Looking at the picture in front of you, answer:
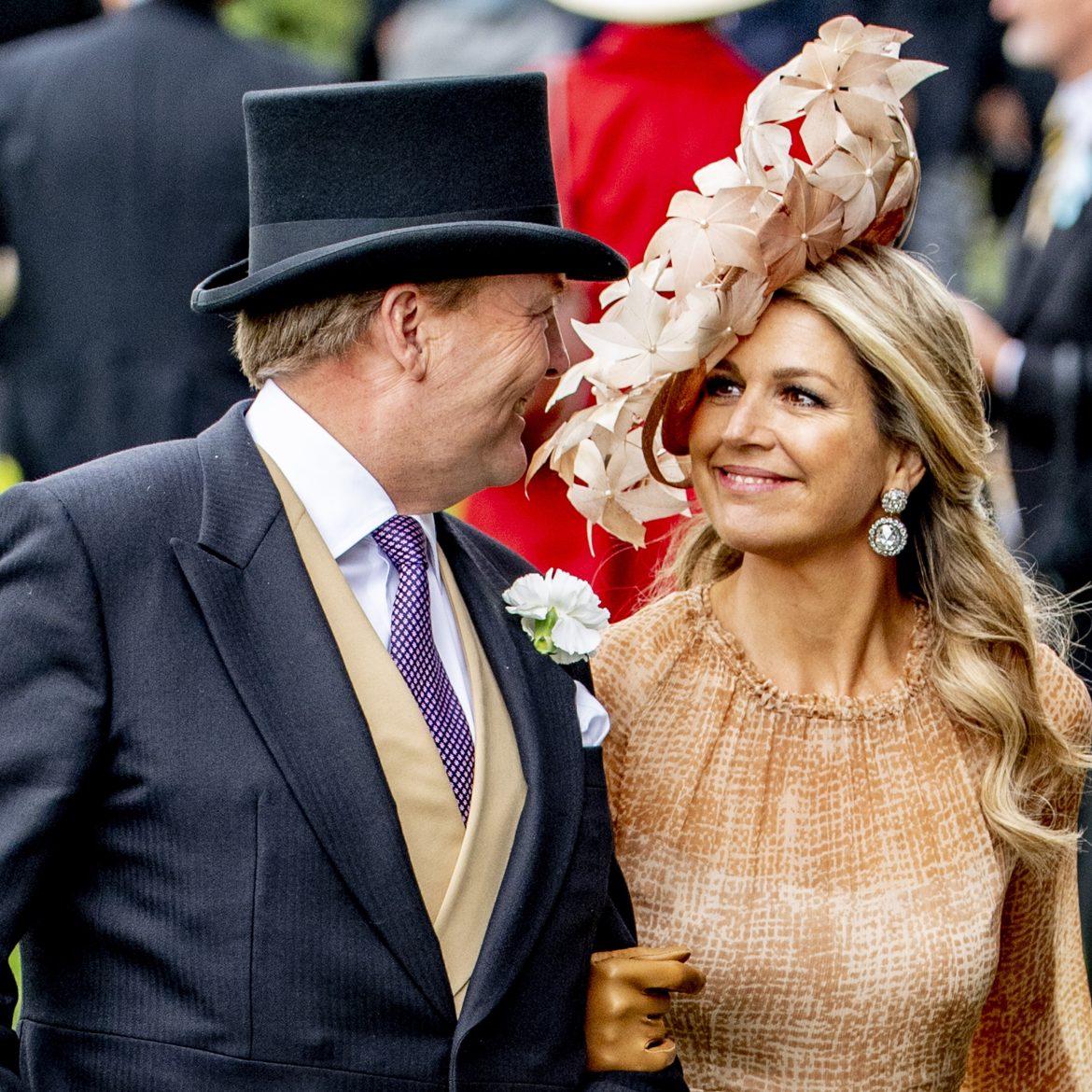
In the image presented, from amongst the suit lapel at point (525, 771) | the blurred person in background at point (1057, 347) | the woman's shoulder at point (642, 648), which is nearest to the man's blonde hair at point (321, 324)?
the suit lapel at point (525, 771)

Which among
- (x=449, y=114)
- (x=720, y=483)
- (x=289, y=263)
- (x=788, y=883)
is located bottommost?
(x=788, y=883)

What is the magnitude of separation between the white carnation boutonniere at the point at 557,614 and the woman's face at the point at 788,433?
1.51 feet

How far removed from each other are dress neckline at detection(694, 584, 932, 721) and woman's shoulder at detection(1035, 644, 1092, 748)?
0.23 metres

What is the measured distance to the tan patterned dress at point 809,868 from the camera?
123 inches

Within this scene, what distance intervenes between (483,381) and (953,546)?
1.16 metres

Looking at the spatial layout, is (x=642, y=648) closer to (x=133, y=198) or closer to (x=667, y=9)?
(x=667, y=9)

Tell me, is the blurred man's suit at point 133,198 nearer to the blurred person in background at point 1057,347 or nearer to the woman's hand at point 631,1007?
the blurred person in background at point 1057,347

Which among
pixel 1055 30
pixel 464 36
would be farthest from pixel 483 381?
pixel 464 36

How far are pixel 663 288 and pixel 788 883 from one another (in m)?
0.98

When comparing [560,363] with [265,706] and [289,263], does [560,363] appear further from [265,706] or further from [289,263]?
[265,706]

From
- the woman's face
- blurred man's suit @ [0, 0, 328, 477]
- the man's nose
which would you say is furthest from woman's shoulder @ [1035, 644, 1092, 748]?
blurred man's suit @ [0, 0, 328, 477]

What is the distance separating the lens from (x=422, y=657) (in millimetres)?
2529

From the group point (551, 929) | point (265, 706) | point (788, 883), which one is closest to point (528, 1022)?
point (551, 929)

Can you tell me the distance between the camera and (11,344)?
5.19 metres
